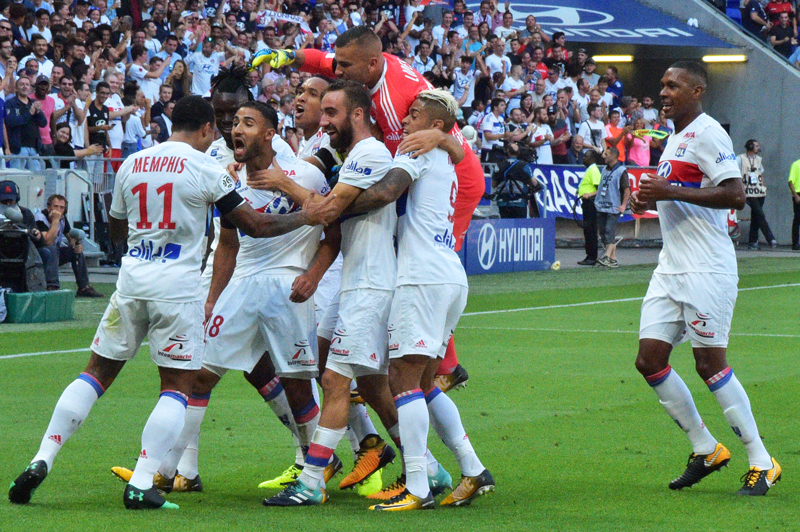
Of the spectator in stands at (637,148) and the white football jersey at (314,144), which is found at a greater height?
the white football jersey at (314,144)

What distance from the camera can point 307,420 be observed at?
253 inches

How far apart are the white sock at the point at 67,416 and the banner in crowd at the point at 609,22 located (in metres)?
26.8

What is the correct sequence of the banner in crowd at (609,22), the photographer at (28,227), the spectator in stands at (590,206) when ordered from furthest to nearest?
the banner in crowd at (609,22) < the spectator in stands at (590,206) < the photographer at (28,227)

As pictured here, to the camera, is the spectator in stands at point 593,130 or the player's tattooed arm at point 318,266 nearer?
the player's tattooed arm at point 318,266

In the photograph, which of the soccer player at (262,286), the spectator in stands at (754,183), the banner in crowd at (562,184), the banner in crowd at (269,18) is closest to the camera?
the soccer player at (262,286)

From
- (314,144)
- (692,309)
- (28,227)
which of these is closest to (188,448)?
(314,144)

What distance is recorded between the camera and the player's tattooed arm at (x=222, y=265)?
20.6 ft

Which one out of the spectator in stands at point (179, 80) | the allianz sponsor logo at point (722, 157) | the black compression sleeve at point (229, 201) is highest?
the black compression sleeve at point (229, 201)

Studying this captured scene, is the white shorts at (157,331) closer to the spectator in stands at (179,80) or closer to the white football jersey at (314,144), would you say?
the white football jersey at (314,144)

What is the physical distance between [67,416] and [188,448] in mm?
739

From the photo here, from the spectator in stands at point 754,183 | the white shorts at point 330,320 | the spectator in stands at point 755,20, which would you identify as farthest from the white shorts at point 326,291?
the spectator in stands at point 755,20

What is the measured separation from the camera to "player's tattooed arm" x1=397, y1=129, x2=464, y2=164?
19.5 feet

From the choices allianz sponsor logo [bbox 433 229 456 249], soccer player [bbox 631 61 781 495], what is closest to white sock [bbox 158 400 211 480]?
allianz sponsor logo [bbox 433 229 456 249]

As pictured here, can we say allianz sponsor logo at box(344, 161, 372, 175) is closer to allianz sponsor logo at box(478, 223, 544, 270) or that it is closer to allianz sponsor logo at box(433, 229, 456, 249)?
allianz sponsor logo at box(433, 229, 456, 249)
